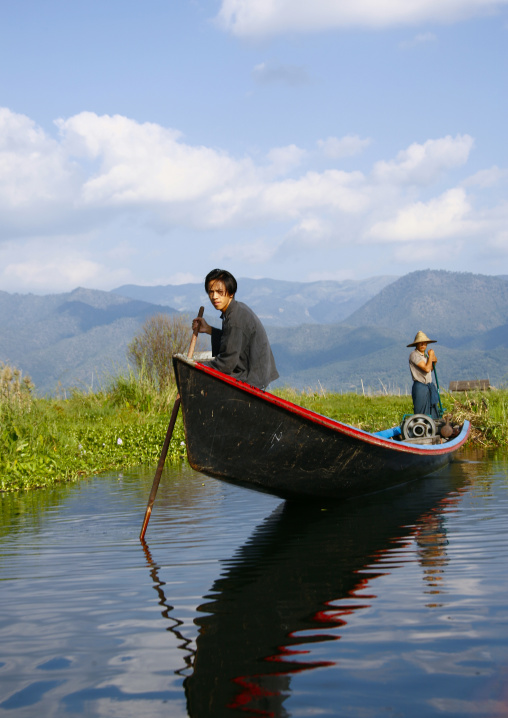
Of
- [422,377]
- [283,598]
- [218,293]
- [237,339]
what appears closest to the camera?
[283,598]

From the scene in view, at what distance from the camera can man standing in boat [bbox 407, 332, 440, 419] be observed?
478 inches

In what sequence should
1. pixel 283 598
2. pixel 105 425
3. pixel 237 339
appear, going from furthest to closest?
pixel 105 425 → pixel 237 339 → pixel 283 598

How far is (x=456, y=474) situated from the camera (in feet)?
35.6

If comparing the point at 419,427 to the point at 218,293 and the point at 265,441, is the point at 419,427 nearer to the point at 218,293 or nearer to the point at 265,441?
the point at 265,441

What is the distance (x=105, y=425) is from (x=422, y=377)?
6.51 m

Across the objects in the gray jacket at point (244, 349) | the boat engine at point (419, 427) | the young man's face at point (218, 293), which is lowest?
the boat engine at point (419, 427)

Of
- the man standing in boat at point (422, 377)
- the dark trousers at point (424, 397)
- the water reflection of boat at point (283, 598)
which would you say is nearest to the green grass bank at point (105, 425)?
the dark trousers at point (424, 397)

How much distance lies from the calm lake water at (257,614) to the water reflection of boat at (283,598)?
13mm

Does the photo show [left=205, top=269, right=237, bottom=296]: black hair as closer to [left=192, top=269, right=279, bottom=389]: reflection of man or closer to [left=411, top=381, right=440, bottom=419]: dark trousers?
[left=192, top=269, right=279, bottom=389]: reflection of man

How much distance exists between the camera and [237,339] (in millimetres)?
6805

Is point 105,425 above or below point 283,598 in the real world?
above

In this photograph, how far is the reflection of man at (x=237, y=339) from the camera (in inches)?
268

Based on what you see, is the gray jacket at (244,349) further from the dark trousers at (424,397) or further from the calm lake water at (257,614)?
the dark trousers at (424,397)

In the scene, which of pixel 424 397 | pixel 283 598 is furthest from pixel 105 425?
pixel 283 598
